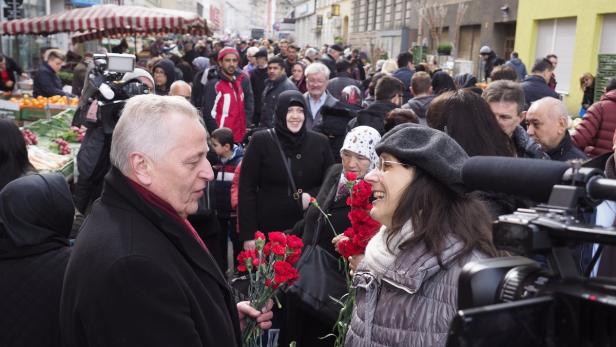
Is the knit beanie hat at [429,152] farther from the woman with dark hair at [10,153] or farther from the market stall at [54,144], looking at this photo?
the market stall at [54,144]

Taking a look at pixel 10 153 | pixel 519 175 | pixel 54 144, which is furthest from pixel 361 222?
pixel 54 144

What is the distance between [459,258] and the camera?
2.24 meters

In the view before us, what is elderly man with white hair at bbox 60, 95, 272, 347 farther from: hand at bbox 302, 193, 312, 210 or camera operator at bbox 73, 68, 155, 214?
camera operator at bbox 73, 68, 155, 214

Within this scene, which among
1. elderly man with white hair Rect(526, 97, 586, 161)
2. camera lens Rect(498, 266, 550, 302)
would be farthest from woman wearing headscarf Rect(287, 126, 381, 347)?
camera lens Rect(498, 266, 550, 302)

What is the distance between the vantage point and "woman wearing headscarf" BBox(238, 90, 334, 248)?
16.2ft

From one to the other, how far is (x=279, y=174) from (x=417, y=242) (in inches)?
107

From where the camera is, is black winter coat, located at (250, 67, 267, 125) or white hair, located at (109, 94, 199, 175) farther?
black winter coat, located at (250, 67, 267, 125)

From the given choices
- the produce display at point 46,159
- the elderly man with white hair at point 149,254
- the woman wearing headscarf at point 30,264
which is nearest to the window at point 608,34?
the produce display at point 46,159

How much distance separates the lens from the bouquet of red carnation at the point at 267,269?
109 inches

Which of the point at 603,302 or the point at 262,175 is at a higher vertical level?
the point at 603,302

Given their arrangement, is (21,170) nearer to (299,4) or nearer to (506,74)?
(506,74)

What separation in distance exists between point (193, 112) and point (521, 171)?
127 centimetres

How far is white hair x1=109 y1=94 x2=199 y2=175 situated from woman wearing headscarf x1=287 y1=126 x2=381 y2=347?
5.44ft

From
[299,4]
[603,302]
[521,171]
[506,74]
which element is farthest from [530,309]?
[299,4]
